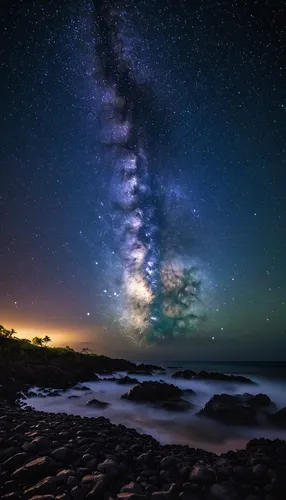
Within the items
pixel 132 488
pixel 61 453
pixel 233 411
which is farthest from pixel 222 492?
pixel 233 411

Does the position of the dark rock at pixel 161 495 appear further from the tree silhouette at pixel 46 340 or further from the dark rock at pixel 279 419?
the tree silhouette at pixel 46 340

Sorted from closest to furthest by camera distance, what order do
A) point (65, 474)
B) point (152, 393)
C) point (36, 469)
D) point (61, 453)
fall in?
point (65, 474) < point (36, 469) < point (61, 453) < point (152, 393)

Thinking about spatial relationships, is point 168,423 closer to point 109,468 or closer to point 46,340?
point 109,468

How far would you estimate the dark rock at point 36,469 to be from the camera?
4113mm

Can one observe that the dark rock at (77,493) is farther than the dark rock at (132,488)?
No

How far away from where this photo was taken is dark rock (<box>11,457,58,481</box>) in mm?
4113

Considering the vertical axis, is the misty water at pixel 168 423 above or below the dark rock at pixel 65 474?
below

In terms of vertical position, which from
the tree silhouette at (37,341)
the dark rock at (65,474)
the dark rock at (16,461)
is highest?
the dark rock at (65,474)

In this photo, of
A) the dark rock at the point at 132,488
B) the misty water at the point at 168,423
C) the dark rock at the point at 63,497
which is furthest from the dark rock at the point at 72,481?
the misty water at the point at 168,423

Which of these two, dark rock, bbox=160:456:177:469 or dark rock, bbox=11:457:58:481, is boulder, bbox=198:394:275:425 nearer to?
dark rock, bbox=160:456:177:469

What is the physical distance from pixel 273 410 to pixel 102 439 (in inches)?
527

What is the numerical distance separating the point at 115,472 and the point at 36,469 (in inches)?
49.8

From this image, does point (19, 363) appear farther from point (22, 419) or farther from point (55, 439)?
point (55, 439)

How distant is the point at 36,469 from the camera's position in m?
4.21
